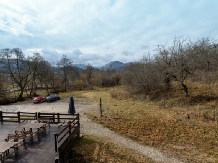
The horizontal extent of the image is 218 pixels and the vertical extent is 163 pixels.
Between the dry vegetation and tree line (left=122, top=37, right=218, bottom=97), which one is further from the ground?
tree line (left=122, top=37, right=218, bottom=97)

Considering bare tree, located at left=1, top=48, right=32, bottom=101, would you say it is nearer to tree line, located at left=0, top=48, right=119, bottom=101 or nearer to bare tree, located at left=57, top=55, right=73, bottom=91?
tree line, located at left=0, top=48, right=119, bottom=101

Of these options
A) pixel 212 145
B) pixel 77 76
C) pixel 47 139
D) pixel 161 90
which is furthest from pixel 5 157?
pixel 77 76

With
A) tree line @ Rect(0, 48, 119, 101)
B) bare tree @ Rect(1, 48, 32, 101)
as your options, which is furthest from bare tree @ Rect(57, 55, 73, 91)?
bare tree @ Rect(1, 48, 32, 101)

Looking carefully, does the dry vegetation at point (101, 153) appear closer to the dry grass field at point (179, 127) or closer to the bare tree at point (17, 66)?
the dry grass field at point (179, 127)

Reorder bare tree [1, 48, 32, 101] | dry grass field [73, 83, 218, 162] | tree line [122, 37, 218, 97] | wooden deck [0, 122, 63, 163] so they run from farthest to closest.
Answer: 1. bare tree [1, 48, 32, 101]
2. tree line [122, 37, 218, 97]
3. dry grass field [73, 83, 218, 162]
4. wooden deck [0, 122, 63, 163]

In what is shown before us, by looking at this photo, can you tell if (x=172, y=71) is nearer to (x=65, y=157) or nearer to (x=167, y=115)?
(x=167, y=115)

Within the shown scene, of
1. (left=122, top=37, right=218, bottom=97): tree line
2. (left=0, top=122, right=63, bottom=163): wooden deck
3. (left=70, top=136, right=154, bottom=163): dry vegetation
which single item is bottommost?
(left=70, top=136, right=154, bottom=163): dry vegetation

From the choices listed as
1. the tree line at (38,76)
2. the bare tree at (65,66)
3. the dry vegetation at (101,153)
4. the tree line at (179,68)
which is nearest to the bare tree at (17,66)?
the tree line at (38,76)

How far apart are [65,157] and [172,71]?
15155 mm

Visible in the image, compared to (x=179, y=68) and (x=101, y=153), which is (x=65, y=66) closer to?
(x=179, y=68)

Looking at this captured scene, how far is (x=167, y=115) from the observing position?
1403cm

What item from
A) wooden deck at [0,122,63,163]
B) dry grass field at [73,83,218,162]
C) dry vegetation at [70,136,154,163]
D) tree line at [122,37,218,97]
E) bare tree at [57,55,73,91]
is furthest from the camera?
bare tree at [57,55,73,91]

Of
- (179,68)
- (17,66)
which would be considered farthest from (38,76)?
(179,68)

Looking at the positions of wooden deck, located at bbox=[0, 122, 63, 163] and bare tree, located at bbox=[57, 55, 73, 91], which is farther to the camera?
bare tree, located at bbox=[57, 55, 73, 91]
